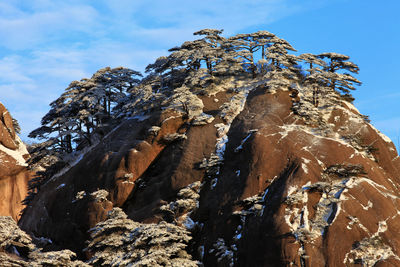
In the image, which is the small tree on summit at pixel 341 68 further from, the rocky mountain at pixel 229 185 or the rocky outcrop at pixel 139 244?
the rocky outcrop at pixel 139 244

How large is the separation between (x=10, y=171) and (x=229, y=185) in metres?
41.0

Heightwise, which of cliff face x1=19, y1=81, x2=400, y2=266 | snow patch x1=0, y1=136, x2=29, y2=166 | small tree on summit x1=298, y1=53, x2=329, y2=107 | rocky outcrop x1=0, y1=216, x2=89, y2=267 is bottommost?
rocky outcrop x1=0, y1=216, x2=89, y2=267

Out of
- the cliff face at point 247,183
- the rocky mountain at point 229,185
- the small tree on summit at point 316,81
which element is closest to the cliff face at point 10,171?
the rocky mountain at point 229,185

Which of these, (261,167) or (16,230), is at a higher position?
(261,167)

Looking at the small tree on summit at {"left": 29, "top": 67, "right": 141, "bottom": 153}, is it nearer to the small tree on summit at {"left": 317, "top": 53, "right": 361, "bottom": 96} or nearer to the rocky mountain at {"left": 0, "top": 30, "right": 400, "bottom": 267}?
the rocky mountain at {"left": 0, "top": 30, "right": 400, "bottom": 267}

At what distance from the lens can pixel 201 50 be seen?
5356 centimetres

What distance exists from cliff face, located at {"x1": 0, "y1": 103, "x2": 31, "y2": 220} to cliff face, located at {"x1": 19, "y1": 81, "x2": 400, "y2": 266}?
56.5 ft

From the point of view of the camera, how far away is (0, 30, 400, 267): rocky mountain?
31.6 meters

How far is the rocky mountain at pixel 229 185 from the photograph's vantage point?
31.6 m

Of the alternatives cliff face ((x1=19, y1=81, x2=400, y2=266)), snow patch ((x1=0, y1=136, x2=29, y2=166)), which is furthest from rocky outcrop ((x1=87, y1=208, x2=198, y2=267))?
snow patch ((x1=0, y1=136, x2=29, y2=166))

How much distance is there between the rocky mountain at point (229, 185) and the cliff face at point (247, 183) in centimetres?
11

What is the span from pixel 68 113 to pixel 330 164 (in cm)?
3441

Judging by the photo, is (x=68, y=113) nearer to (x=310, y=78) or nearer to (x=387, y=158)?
(x=310, y=78)

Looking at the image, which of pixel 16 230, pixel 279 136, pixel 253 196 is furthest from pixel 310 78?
pixel 16 230
